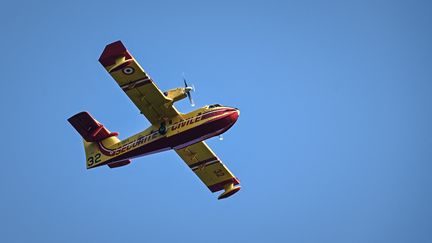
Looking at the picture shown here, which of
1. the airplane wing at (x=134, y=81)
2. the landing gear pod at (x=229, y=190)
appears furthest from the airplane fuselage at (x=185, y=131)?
the landing gear pod at (x=229, y=190)

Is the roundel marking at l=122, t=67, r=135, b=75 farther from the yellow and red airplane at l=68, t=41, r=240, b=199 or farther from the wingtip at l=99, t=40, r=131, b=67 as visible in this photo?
the wingtip at l=99, t=40, r=131, b=67

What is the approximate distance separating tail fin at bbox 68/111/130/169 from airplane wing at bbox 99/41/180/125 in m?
4.12

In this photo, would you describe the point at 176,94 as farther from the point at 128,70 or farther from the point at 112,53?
the point at 112,53

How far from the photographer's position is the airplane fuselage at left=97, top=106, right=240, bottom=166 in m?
36.6

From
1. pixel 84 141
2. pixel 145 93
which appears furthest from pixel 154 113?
pixel 84 141

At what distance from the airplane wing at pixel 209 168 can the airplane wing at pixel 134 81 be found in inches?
185

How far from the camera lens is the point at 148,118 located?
37406 millimetres

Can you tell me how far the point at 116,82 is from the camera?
36.2m

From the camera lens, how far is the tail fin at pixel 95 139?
39438 mm

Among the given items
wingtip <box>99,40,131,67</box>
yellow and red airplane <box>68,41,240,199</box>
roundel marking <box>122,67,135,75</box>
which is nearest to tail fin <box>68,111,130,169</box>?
yellow and red airplane <box>68,41,240,199</box>

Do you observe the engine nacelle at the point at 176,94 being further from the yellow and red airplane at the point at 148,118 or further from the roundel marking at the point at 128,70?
the roundel marking at the point at 128,70

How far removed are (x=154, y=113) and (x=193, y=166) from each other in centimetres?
620

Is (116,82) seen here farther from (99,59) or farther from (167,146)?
(167,146)

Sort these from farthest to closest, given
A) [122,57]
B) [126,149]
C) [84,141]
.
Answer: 1. [84,141]
2. [126,149]
3. [122,57]
